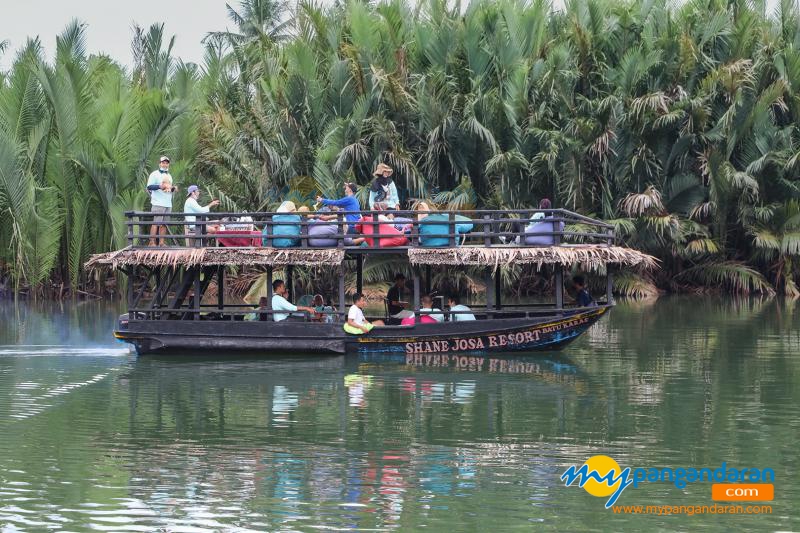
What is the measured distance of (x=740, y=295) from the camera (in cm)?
4028

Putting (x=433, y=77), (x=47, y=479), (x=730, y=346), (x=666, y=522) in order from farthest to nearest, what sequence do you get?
(x=433, y=77) < (x=730, y=346) < (x=47, y=479) < (x=666, y=522)

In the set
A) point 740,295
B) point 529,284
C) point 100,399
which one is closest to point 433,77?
point 529,284

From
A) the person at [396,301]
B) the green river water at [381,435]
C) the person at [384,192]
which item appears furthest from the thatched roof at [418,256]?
the person at [396,301]

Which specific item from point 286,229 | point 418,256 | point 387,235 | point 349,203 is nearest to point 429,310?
point 418,256

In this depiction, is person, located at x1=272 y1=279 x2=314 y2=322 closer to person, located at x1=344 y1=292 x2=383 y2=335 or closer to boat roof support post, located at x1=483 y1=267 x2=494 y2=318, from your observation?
person, located at x1=344 y1=292 x2=383 y2=335

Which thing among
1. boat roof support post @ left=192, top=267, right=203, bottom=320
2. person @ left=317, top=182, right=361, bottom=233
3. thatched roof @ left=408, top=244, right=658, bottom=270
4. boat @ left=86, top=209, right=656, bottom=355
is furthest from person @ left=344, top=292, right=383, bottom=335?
boat roof support post @ left=192, top=267, right=203, bottom=320

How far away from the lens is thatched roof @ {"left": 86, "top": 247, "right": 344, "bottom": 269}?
2353 cm

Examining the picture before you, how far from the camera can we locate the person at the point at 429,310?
23.5 metres

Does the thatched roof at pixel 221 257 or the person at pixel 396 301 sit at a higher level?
the thatched roof at pixel 221 257

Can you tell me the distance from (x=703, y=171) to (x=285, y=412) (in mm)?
24659

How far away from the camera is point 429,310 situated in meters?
23.7

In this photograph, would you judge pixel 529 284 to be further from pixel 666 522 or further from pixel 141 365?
pixel 666 522

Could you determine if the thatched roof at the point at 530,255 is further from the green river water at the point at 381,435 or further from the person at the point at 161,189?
the person at the point at 161,189

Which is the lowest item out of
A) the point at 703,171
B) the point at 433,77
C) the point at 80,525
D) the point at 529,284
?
the point at 80,525
